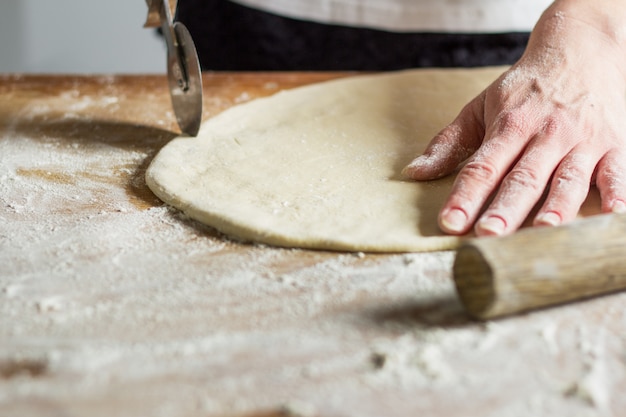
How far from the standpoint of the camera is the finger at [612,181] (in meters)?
1.16

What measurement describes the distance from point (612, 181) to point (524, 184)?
177 millimetres

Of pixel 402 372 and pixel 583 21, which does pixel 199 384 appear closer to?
pixel 402 372

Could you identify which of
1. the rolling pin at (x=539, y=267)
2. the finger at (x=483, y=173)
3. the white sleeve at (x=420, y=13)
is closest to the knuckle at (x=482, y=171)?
the finger at (x=483, y=173)

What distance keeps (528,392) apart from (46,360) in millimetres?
589

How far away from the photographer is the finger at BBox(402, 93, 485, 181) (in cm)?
132

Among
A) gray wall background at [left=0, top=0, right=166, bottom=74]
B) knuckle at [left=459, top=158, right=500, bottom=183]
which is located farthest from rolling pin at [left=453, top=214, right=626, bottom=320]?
gray wall background at [left=0, top=0, right=166, bottom=74]

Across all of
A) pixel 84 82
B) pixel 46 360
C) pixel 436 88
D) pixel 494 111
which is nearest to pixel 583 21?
pixel 494 111

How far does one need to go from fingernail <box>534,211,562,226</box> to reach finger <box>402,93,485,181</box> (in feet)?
0.89

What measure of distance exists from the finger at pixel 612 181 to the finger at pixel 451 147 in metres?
0.26

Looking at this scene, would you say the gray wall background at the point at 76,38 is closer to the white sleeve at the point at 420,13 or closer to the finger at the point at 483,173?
the white sleeve at the point at 420,13

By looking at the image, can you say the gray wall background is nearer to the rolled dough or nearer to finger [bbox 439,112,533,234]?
the rolled dough

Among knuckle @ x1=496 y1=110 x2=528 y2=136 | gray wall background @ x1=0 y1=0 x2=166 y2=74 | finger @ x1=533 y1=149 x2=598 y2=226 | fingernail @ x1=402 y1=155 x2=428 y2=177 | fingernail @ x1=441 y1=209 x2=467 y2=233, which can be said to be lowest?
gray wall background @ x1=0 y1=0 x2=166 y2=74

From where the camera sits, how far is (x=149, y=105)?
190 centimetres

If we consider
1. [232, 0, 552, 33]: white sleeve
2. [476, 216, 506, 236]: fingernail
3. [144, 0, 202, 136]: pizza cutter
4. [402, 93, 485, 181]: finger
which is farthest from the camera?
[232, 0, 552, 33]: white sleeve
